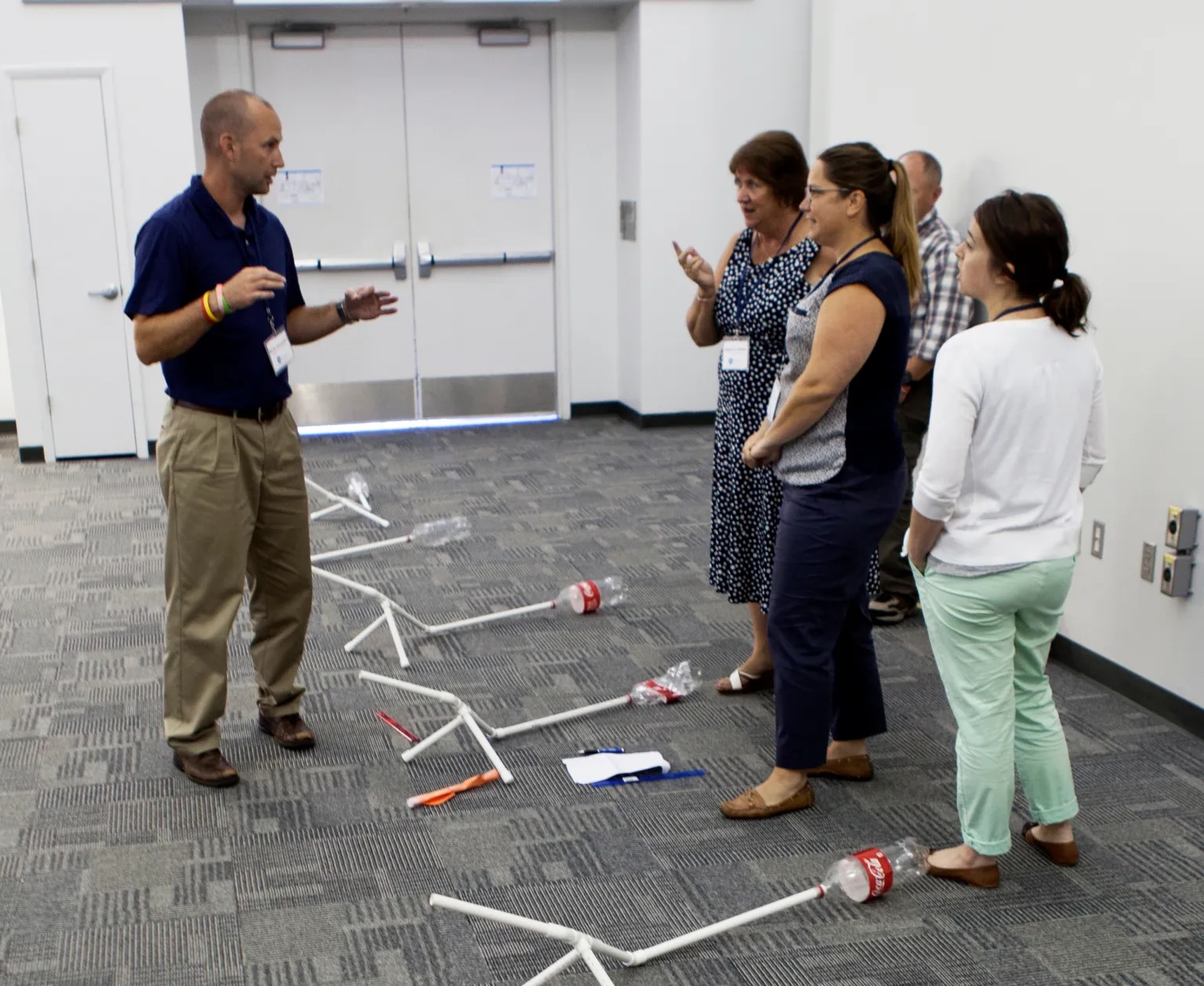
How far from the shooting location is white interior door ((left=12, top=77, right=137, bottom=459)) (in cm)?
621

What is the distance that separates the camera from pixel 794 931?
2422 mm

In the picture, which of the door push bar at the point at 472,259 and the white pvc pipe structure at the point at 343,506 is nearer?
the white pvc pipe structure at the point at 343,506

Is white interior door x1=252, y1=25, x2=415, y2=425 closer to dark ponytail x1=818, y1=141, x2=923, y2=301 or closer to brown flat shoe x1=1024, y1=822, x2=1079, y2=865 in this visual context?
dark ponytail x1=818, y1=141, x2=923, y2=301

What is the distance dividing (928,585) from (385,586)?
8.12 ft

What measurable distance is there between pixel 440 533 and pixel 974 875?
2.91 metres

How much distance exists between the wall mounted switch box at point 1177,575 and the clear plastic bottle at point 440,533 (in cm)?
268

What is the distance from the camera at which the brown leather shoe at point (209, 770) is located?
9.80 feet

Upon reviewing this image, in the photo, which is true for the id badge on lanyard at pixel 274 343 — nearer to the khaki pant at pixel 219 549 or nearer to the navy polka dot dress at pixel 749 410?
the khaki pant at pixel 219 549

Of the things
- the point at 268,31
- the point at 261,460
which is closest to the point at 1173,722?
the point at 261,460

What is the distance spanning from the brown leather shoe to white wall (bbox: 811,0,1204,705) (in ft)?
7.92

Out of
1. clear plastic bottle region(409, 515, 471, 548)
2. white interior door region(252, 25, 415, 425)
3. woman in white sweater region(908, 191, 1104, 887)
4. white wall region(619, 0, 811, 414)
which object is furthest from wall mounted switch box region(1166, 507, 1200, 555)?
white interior door region(252, 25, 415, 425)

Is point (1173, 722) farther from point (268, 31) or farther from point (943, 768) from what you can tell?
point (268, 31)

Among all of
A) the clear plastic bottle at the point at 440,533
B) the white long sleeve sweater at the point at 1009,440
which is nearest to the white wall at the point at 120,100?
the clear plastic bottle at the point at 440,533

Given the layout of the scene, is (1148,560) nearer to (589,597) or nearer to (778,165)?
(778,165)
